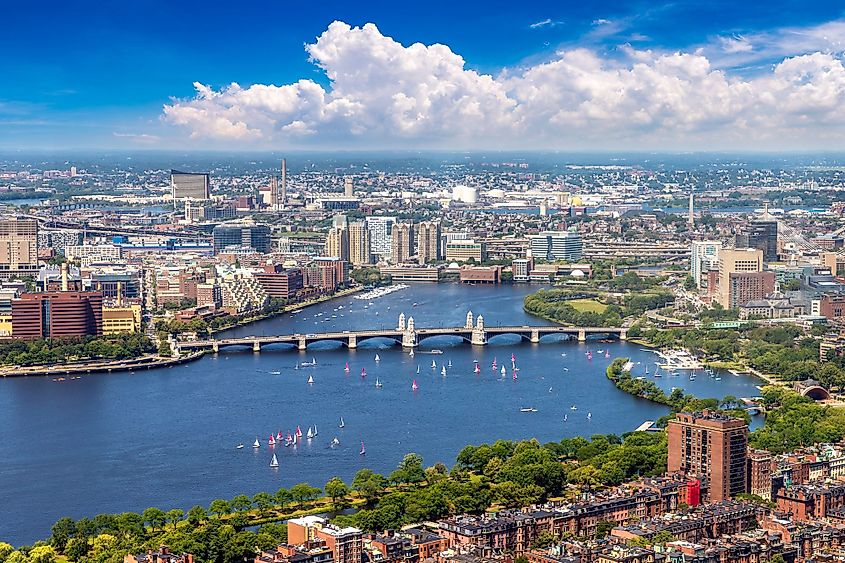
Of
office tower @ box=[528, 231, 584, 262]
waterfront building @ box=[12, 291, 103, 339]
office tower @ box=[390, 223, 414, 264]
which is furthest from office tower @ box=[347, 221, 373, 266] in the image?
waterfront building @ box=[12, 291, 103, 339]

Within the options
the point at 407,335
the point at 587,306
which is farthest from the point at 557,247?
the point at 407,335

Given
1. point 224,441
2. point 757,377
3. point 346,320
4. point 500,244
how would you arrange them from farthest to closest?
point 500,244 → point 346,320 → point 757,377 → point 224,441

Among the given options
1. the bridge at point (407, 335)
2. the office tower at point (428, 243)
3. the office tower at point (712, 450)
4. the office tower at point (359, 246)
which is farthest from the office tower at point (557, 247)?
the office tower at point (712, 450)

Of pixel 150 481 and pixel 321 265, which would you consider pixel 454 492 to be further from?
pixel 321 265

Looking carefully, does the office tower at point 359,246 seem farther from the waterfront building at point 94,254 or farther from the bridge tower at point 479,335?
the bridge tower at point 479,335

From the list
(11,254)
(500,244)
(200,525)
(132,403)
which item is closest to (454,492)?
(200,525)

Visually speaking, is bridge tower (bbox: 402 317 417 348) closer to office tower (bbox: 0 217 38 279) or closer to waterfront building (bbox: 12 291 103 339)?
waterfront building (bbox: 12 291 103 339)

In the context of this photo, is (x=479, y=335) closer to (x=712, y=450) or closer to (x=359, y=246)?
(x=712, y=450)
